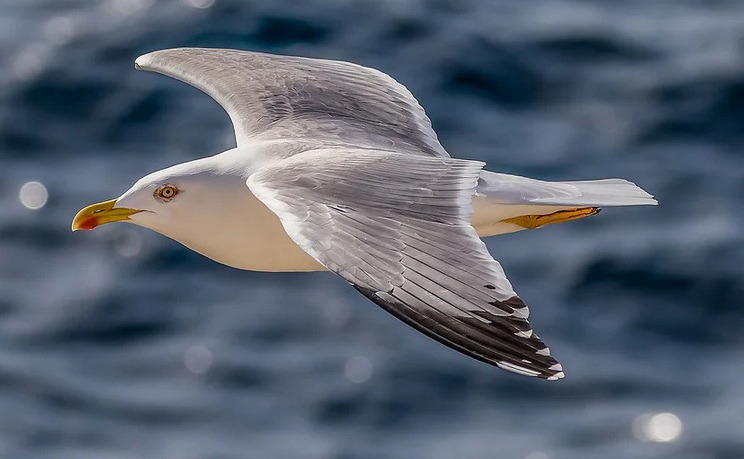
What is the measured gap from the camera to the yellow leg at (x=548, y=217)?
770cm

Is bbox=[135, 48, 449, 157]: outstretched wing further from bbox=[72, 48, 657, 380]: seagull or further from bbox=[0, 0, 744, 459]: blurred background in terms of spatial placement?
bbox=[0, 0, 744, 459]: blurred background

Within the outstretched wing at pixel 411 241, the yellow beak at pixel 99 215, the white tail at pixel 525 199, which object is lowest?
the outstretched wing at pixel 411 241

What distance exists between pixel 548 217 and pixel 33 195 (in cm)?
892

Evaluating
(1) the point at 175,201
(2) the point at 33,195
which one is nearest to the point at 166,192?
(1) the point at 175,201

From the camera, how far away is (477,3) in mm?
18266

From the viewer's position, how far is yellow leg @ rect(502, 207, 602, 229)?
303 inches

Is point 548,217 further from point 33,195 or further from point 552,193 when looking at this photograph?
point 33,195

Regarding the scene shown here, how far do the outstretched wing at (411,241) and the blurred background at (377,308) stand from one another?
7495mm

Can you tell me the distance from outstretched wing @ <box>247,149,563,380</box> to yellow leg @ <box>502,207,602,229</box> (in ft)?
2.95

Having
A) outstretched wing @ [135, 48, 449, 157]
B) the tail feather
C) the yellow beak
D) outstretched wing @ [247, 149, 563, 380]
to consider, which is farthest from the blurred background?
outstretched wing @ [247, 149, 563, 380]

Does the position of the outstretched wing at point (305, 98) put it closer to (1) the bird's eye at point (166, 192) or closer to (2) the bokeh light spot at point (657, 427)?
(1) the bird's eye at point (166, 192)

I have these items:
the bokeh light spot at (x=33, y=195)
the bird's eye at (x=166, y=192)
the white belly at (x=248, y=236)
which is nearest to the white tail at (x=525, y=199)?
the white belly at (x=248, y=236)

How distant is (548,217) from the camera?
780 centimetres

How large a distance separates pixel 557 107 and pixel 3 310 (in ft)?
19.5
